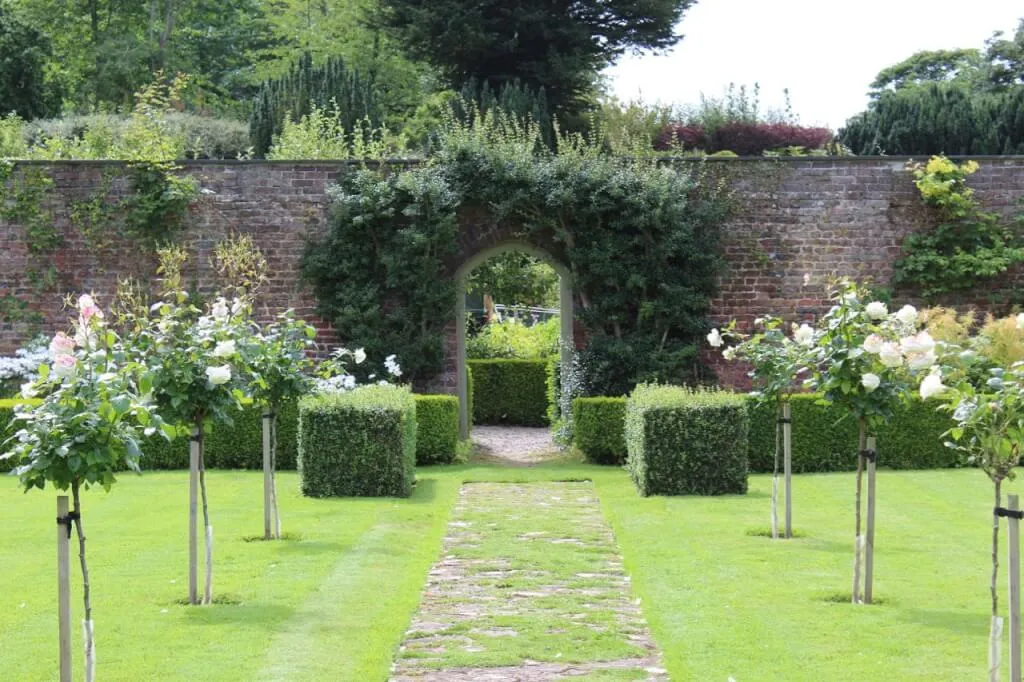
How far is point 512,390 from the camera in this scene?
816 inches

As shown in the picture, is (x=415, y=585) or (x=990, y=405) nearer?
(x=990, y=405)

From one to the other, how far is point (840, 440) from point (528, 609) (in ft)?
24.2

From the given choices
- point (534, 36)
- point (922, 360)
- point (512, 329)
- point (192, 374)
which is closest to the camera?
point (922, 360)

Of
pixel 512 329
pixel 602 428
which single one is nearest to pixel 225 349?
pixel 602 428

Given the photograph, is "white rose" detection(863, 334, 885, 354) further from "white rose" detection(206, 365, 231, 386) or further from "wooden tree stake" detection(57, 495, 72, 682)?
"wooden tree stake" detection(57, 495, 72, 682)

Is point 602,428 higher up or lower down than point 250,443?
higher up

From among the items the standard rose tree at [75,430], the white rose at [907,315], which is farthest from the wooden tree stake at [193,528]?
the white rose at [907,315]

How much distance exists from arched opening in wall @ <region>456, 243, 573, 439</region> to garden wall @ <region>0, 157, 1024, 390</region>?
475 mm

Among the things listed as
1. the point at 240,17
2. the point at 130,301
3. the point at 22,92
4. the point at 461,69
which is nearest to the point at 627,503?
the point at 130,301

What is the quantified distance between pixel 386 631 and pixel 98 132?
1260 cm

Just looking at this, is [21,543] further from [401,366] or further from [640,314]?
[640,314]

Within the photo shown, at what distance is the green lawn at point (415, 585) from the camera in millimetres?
6148

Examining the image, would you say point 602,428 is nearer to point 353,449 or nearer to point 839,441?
point 839,441

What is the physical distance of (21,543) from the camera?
9328 millimetres
